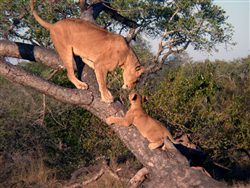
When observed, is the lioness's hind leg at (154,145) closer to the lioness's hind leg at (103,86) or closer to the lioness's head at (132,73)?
the lioness's hind leg at (103,86)

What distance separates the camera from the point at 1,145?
12.2 metres

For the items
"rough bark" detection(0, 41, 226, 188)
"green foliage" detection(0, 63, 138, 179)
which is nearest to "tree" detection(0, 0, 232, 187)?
"rough bark" detection(0, 41, 226, 188)

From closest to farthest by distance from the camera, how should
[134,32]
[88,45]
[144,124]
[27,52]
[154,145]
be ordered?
1. [154,145]
2. [144,124]
3. [27,52]
4. [88,45]
5. [134,32]

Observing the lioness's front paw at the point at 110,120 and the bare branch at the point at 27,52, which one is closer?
the lioness's front paw at the point at 110,120

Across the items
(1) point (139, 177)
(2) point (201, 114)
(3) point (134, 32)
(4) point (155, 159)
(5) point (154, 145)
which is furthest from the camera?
(3) point (134, 32)

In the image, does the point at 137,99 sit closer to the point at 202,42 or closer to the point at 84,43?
the point at 84,43

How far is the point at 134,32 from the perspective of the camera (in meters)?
13.7

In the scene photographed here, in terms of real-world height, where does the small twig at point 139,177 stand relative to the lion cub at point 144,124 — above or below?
below

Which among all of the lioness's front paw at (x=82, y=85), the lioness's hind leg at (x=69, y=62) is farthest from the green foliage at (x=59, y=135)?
the lioness's front paw at (x=82, y=85)

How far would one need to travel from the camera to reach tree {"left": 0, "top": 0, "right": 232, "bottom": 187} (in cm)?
584

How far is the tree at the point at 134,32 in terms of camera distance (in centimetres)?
584

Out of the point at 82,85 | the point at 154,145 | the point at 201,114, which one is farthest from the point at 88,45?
the point at 201,114

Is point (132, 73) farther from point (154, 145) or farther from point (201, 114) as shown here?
point (201, 114)

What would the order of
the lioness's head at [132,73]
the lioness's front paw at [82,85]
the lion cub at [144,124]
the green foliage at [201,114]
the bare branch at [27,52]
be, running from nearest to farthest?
1. the lion cub at [144,124]
2. the lioness's front paw at [82,85]
3. the bare branch at [27,52]
4. the lioness's head at [132,73]
5. the green foliage at [201,114]
